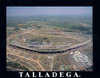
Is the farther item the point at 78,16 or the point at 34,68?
the point at 78,16

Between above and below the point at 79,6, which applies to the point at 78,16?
below

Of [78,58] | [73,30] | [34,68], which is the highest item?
[73,30]

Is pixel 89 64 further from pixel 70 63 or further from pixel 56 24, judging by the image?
pixel 56 24

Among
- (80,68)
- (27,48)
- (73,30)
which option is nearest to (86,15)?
(73,30)

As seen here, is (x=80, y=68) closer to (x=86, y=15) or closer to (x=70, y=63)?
(x=70, y=63)
